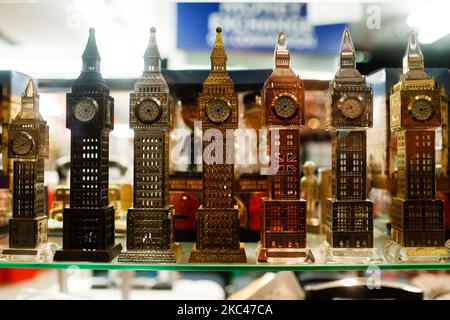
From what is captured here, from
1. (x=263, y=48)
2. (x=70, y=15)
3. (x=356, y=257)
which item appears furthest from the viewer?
(x=263, y=48)

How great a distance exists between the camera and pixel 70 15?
6.44ft

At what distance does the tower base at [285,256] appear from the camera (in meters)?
1.66

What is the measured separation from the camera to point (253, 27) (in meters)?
2.11

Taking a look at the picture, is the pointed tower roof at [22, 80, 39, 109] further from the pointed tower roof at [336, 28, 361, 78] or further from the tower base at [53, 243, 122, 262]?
the pointed tower roof at [336, 28, 361, 78]

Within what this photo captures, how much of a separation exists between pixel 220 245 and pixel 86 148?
65cm

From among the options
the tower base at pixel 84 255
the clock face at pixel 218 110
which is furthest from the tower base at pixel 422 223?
the tower base at pixel 84 255

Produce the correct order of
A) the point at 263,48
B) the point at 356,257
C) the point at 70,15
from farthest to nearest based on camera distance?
the point at 263,48
the point at 70,15
the point at 356,257

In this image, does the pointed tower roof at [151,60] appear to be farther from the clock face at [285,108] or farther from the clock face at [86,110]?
the clock face at [285,108]

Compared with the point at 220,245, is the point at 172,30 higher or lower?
higher

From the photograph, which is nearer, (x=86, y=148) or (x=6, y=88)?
(x=86, y=148)

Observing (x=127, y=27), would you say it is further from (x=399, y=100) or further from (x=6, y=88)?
(x=399, y=100)

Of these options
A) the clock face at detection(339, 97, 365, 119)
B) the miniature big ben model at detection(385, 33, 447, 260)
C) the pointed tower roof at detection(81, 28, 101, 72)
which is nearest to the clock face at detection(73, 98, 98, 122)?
the pointed tower roof at detection(81, 28, 101, 72)

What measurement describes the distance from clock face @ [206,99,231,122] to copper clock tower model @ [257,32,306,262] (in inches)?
5.8

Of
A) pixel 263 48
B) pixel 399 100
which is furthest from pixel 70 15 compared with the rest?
pixel 399 100
